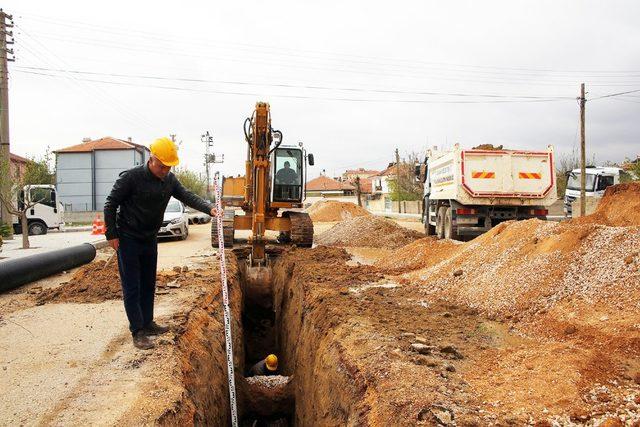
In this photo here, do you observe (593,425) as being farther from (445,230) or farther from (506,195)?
(445,230)

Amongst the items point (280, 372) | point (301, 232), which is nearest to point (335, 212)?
point (301, 232)

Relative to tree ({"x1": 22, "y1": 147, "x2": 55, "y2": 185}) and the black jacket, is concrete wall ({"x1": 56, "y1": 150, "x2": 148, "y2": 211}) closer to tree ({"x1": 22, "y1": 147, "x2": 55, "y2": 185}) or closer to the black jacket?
tree ({"x1": 22, "y1": 147, "x2": 55, "y2": 185})

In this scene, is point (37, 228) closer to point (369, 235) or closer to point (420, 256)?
point (369, 235)

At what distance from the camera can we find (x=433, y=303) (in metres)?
6.43

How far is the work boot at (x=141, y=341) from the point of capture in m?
4.67

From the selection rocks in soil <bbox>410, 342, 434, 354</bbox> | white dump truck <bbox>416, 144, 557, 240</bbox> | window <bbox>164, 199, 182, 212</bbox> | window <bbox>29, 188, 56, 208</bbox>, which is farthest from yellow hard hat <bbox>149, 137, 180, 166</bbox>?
window <bbox>29, 188, 56, 208</bbox>

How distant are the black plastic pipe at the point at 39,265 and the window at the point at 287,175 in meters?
4.74

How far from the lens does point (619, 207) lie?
10.2 meters

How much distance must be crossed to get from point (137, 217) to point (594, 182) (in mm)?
23279

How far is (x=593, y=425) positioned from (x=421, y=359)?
137 centimetres

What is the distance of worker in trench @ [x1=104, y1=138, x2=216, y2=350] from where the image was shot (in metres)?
4.64

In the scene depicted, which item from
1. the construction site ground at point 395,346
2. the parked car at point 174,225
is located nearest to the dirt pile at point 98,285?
the construction site ground at point 395,346

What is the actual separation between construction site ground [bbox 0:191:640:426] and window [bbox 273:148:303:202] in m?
4.99

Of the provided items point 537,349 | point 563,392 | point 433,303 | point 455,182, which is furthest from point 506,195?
point 563,392
